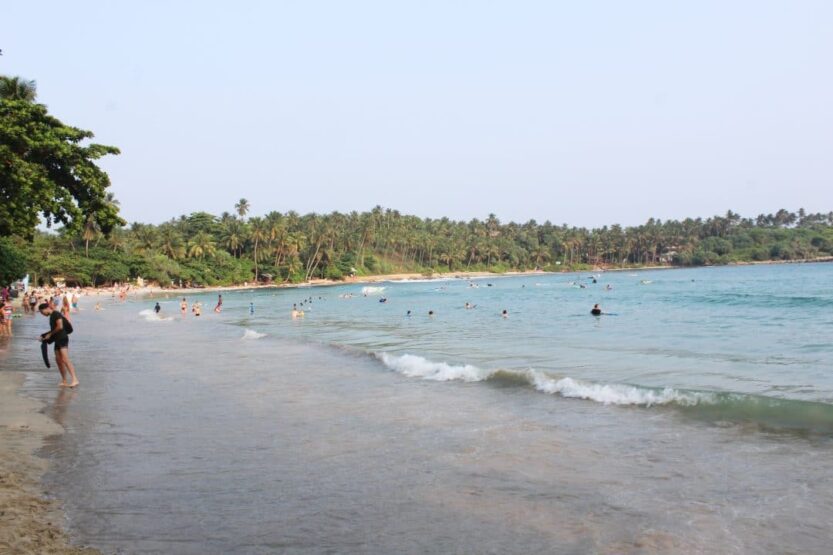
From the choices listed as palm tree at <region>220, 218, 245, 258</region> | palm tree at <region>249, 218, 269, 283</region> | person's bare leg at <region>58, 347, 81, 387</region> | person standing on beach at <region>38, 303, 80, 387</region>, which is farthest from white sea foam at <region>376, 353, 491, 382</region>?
palm tree at <region>220, 218, 245, 258</region>

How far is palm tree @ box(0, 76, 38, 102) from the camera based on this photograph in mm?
28609

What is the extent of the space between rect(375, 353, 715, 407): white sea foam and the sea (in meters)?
0.06

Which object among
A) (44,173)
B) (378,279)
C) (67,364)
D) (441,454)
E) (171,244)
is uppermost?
(171,244)

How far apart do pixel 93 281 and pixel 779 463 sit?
97569mm

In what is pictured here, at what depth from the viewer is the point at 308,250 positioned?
5364 inches

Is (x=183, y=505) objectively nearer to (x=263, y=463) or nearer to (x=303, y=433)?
(x=263, y=463)

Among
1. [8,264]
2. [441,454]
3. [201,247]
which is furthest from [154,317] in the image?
[201,247]

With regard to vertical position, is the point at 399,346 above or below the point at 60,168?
below

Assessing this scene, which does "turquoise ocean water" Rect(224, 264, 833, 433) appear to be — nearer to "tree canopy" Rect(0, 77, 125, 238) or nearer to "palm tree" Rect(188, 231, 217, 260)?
"tree canopy" Rect(0, 77, 125, 238)

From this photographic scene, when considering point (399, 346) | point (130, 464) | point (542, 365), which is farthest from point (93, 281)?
point (130, 464)

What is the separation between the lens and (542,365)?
19203 mm

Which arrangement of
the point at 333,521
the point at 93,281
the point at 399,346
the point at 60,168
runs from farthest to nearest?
the point at 93,281 → the point at 399,346 → the point at 60,168 → the point at 333,521

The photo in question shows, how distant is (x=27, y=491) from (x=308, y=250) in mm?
130861

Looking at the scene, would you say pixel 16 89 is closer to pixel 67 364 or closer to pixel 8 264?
pixel 8 264
